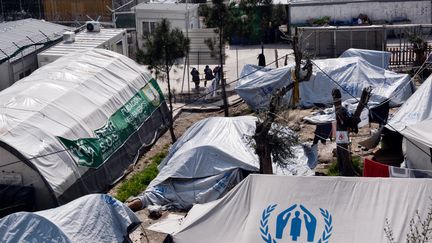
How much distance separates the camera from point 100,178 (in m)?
20.4

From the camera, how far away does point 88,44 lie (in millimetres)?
29156

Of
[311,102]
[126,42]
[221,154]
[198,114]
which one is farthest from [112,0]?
[221,154]

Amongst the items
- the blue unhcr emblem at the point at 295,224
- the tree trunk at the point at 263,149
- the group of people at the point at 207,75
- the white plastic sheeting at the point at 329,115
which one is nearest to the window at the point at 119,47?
the group of people at the point at 207,75

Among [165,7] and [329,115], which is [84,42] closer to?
[165,7]

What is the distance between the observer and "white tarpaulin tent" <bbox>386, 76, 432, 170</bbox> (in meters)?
17.3

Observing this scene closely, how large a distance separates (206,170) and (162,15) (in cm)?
1729

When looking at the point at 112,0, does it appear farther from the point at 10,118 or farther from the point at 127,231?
the point at 127,231

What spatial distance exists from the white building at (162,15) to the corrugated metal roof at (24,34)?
3.98 meters

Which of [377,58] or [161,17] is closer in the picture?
[377,58]

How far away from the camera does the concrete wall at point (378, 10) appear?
118ft

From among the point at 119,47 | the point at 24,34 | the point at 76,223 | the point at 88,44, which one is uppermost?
the point at 24,34

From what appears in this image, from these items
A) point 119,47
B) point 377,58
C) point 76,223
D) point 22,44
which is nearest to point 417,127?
point 76,223

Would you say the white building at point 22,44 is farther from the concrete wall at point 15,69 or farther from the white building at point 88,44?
the white building at point 88,44

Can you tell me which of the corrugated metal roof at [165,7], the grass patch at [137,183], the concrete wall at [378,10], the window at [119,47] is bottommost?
the grass patch at [137,183]
